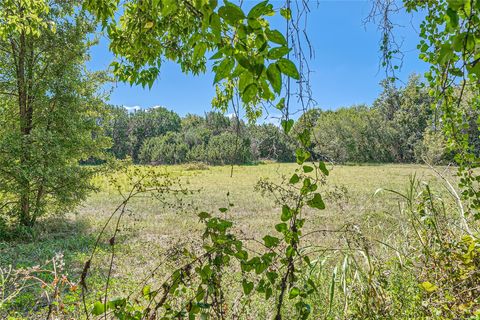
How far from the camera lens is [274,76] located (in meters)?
0.74

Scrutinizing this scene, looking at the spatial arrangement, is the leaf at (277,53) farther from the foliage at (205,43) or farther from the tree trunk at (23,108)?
the tree trunk at (23,108)

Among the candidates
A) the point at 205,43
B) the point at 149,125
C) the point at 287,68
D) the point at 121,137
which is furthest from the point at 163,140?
the point at 287,68

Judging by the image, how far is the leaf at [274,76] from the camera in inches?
28.9

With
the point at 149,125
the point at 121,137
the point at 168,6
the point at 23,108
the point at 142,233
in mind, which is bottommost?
the point at 142,233

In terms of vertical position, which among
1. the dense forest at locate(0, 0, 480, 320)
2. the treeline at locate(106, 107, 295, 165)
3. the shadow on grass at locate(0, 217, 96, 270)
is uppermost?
the treeline at locate(106, 107, 295, 165)

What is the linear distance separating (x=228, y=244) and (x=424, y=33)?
223cm

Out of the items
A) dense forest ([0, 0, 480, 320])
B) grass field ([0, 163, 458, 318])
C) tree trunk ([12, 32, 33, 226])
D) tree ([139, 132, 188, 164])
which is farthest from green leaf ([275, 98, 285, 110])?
tree ([139, 132, 188, 164])

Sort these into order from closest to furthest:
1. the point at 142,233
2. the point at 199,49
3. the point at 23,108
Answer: the point at 199,49 → the point at 23,108 → the point at 142,233

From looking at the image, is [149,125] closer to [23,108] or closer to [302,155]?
[23,108]

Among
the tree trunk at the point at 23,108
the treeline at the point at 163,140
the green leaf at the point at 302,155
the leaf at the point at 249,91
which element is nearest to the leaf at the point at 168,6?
the leaf at the point at 249,91

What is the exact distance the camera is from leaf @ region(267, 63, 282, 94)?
0.73 metres

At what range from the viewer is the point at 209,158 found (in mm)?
32781

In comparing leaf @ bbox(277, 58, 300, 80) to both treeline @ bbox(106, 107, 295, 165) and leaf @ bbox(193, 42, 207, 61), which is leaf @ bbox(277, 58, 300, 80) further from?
treeline @ bbox(106, 107, 295, 165)

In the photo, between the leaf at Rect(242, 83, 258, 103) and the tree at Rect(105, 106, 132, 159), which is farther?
the tree at Rect(105, 106, 132, 159)
